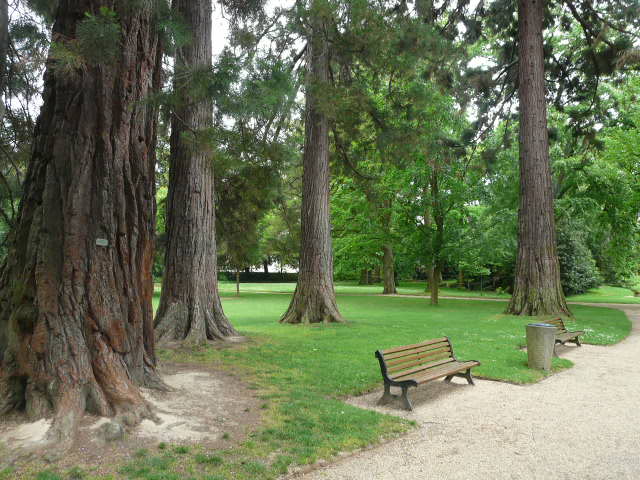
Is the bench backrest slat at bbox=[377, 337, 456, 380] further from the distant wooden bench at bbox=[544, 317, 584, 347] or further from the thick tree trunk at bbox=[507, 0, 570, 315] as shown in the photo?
the thick tree trunk at bbox=[507, 0, 570, 315]

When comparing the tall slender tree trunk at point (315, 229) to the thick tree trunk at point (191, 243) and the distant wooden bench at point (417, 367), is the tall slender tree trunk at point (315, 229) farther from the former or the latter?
the distant wooden bench at point (417, 367)

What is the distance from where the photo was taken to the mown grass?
13.6 feet

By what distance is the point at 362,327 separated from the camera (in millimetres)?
13711

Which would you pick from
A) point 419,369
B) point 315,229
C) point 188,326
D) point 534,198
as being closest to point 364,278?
point 534,198

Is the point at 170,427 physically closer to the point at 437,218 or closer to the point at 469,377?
the point at 469,377

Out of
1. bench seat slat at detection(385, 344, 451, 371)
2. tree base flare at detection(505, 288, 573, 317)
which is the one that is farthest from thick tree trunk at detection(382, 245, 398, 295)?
bench seat slat at detection(385, 344, 451, 371)

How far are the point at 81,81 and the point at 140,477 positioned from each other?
3.91m

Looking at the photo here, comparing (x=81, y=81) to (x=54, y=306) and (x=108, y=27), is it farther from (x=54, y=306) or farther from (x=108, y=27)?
(x=54, y=306)

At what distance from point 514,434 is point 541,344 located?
3.66 metres

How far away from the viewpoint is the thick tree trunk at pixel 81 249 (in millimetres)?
4793

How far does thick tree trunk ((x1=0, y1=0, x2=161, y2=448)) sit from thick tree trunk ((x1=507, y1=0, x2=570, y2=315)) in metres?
13.8

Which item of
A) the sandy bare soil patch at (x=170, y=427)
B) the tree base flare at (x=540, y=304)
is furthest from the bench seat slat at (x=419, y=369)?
the tree base flare at (x=540, y=304)

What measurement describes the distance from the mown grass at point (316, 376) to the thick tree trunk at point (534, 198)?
1015 mm

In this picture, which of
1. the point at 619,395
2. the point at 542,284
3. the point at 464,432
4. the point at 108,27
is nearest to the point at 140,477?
the point at 464,432
